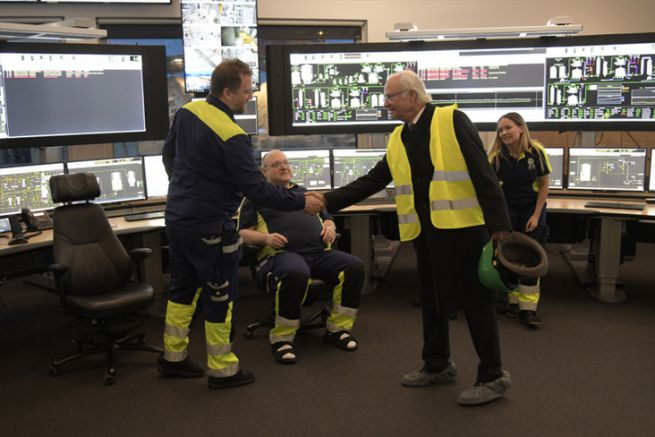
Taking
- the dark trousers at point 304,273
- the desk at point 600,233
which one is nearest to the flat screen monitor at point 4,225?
the dark trousers at point 304,273

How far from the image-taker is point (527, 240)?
113 inches

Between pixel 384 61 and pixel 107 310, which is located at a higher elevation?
pixel 384 61

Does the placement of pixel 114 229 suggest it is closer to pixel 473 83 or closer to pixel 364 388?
pixel 364 388

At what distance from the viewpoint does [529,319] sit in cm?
412

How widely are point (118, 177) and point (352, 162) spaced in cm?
165

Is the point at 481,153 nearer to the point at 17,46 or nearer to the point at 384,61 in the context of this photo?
the point at 384,61

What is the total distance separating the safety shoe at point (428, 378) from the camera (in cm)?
325

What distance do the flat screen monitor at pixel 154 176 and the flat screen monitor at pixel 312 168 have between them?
742mm

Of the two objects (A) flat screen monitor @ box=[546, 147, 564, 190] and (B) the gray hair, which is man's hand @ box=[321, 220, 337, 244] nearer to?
(B) the gray hair

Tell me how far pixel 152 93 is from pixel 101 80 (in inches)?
14.2

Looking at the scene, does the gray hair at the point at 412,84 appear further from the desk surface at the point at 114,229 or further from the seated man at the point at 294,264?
the desk surface at the point at 114,229

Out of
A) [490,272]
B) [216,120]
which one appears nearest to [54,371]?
[216,120]

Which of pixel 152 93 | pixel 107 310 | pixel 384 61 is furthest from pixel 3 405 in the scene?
pixel 384 61

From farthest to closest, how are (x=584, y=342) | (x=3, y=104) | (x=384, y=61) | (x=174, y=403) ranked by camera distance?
1. (x=384, y=61)
2. (x=3, y=104)
3. (x=584, y=342)
4. (x=174, y=403)
